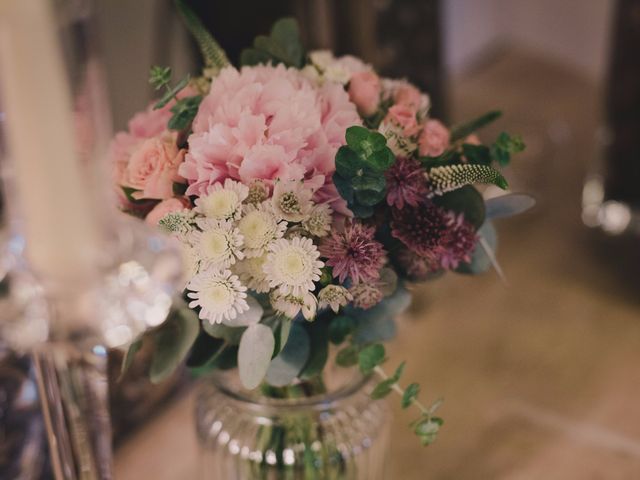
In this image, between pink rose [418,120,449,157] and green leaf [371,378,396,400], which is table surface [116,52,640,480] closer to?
green leaf [371,378,396,400]

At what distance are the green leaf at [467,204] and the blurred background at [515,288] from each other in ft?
1.23

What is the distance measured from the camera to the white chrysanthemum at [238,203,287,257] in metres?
0.57

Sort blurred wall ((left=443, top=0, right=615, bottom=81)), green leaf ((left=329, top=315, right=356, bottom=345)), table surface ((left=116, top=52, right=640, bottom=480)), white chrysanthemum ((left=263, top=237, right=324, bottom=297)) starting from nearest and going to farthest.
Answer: white chrysanthemum ((left=263, top=237, right=324, bottom=297))
green leaf ((left=329, top=315, right=356, bottom=345))
table surface ((left=116, top=52, right=640, bottom=480))
blurred wall ((left=443, top=0, right=615, bottom=81))

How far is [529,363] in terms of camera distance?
1.08 metres

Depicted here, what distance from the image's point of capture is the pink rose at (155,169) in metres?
0.61

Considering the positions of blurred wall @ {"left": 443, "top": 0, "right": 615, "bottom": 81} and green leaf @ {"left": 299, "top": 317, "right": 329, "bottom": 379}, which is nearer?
green leaf @ {"left": 299, "top": 317, "right": 329, "bottom": 379}

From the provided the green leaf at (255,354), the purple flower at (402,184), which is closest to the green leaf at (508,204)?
the purple flower at (402,184)

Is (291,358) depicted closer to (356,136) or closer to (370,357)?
(370,357)

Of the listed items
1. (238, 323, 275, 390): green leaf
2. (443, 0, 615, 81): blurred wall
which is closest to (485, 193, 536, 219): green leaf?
(238, 323, 275, 390): green leaf

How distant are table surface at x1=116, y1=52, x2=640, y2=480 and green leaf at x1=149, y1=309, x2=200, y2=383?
308mm

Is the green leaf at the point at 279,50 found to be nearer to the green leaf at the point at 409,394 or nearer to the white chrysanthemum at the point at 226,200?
the white chrysanthemum at the point at 226,200

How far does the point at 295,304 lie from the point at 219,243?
0.22 feet

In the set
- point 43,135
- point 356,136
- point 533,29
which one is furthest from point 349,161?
point 533,29

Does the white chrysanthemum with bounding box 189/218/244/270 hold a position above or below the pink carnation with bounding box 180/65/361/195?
below
